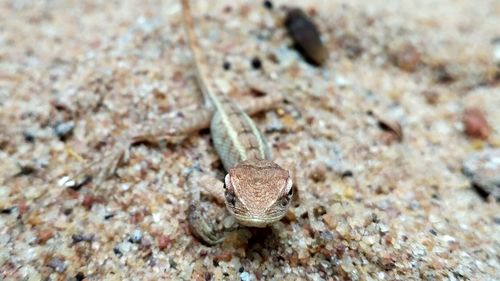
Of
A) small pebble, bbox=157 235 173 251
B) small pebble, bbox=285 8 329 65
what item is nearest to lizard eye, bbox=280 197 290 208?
small pebble, bbox=157 235 173 251

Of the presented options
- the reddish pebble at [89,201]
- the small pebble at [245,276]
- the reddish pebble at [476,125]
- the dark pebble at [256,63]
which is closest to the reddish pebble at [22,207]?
the reddish pebble at [89,201]

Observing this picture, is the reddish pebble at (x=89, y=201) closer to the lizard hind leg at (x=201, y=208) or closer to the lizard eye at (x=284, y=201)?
the lizard hind leg at (x=201, y=208)

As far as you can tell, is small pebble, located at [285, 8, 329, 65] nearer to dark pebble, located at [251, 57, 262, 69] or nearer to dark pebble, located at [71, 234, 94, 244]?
dark pebble, located at [251, 57, 262, 69]

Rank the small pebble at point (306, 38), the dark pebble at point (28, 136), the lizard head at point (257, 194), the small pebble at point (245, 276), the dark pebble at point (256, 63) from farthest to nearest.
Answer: the small pebble at point (306, 38), the dark pebble at point (256, 63), the dark pebble at point (28, 136), the small pebble at point (245, 276), the lizard head at point (257, 194)

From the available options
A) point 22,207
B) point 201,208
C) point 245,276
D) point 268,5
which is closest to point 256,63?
point 268,5

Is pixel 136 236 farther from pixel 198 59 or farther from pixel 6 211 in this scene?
pixel 198 59

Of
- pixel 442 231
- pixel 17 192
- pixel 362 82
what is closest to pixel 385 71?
pixel 362 82
